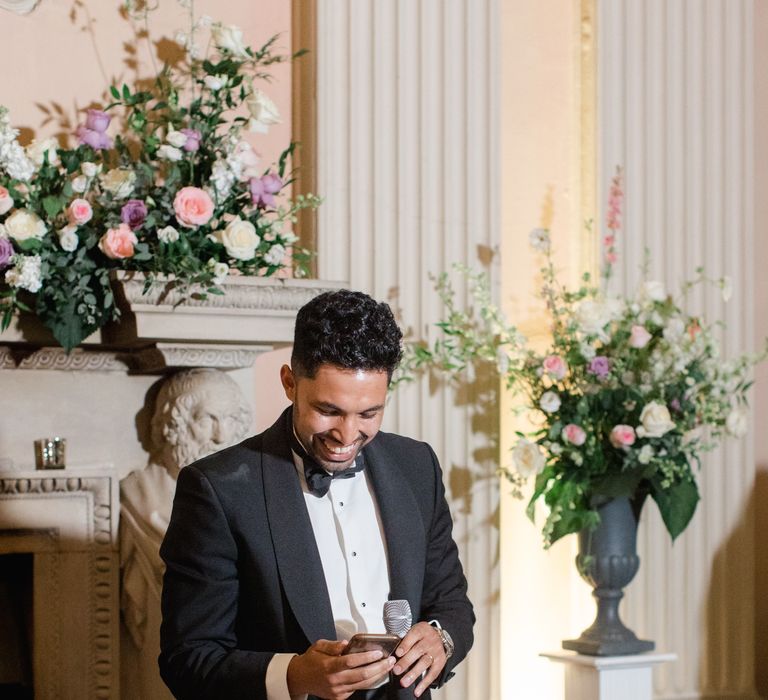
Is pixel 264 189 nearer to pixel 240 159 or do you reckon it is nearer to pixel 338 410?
pixel 240 159

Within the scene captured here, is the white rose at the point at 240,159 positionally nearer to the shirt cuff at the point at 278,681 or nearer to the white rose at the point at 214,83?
the white rose at the point at 214,83

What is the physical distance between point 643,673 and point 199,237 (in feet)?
6.40

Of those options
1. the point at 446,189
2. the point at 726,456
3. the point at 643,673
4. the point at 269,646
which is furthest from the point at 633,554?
the point at 269,646

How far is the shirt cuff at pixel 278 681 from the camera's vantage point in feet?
6.81

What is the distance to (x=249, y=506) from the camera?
7.29 feet

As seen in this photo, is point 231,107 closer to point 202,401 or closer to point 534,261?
point 202,401

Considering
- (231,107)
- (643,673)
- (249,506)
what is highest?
(231,107)

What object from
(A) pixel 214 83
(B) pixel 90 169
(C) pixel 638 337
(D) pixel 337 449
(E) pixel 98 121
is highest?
(A) pixel 214 83

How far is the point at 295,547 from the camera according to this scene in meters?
2.21

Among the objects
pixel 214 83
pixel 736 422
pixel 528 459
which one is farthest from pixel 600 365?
pixel 214 83

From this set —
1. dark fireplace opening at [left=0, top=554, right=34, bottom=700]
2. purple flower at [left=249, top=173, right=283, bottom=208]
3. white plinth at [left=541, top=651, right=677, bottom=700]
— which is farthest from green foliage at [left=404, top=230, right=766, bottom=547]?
dark fireplace opening at [left=0, top=554, right=34, bottom=700]

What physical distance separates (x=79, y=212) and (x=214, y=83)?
0.67m

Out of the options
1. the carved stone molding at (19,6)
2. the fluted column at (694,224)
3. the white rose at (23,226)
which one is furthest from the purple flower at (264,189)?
the fluted column at (694,224)

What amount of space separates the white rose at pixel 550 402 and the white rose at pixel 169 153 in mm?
1312
